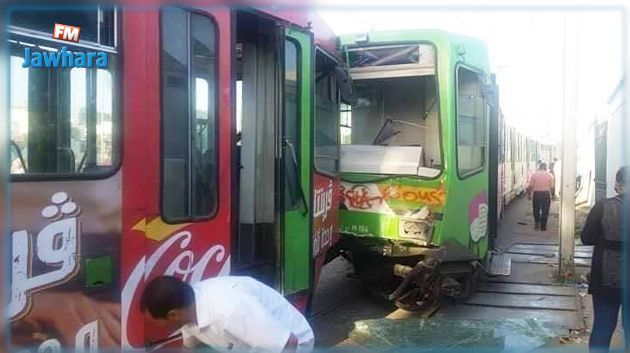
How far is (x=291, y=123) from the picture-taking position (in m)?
4.77

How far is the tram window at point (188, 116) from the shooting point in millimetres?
3393

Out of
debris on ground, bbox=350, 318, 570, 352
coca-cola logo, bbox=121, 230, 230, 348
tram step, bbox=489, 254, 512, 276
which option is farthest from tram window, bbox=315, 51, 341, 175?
tram step, bbox=489, 254, 512, 276

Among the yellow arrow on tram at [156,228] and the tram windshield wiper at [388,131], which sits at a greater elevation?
the tram windshield wiper at [388,131]

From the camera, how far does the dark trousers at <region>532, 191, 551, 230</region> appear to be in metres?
14.6

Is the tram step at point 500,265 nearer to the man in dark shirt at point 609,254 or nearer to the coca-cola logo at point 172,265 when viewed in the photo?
the man in dark shirt at point 609,254

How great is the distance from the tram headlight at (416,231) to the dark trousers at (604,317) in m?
1.77

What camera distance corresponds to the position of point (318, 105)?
5.78 metres

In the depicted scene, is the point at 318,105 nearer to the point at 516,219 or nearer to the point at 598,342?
the point at 598,342

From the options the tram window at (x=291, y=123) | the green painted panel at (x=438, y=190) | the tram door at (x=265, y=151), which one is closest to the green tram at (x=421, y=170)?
the green painted panel at (x=438, y=190)

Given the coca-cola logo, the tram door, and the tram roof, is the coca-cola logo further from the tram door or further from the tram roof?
the tram roof

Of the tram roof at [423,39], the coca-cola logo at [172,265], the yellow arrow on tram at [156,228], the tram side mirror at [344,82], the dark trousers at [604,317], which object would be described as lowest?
the dark trousers at [604,317]

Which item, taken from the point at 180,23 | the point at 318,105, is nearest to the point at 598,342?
the point at 318,105

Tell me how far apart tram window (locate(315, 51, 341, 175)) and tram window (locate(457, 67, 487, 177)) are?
1.23 m

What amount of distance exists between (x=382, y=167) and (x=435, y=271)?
3.80 ft
